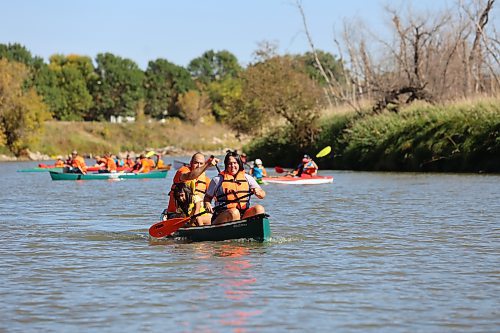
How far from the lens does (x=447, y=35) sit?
122ft

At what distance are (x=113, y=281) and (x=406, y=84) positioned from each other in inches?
1166

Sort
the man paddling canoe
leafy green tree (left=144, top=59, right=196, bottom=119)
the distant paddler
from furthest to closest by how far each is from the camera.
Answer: leafy green tree (left=144, top=59, right=196, bottom=119) → the distant paddler → the man paddling canoe

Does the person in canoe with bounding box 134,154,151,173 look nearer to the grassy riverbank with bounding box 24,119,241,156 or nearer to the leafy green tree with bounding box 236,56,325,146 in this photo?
the leafy green tree with bounding box 236,56,325,146

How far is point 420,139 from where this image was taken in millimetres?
31219

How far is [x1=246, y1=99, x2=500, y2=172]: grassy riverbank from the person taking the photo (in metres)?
28.9

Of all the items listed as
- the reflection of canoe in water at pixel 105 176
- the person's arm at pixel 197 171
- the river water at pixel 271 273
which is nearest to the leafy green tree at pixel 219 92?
the reflection of canoe in water at pixel 105 176

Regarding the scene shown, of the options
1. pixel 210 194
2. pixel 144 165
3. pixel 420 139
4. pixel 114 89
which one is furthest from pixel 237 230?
pixel 114 89

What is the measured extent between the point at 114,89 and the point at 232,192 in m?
87.7

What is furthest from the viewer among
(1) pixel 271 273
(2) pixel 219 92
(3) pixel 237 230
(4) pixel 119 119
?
(2) pixel 219 92

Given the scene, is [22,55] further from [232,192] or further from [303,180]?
[232,192]

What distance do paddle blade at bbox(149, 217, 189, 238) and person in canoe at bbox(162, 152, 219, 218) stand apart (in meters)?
0.51

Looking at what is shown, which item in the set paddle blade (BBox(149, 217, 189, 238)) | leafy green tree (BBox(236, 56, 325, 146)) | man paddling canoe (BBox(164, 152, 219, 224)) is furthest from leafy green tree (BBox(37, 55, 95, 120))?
paddle blade (BBox(149, 217, 189, 238))

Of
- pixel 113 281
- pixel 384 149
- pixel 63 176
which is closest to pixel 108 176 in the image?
pixel 63 176

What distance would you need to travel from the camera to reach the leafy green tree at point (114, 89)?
9611 cm
